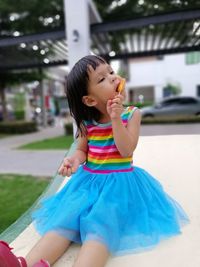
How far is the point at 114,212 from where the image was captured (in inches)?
61.0

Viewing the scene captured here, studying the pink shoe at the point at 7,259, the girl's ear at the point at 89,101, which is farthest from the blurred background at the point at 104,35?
the pink shoe at the point at 7,259

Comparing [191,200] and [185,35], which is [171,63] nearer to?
[185,35]

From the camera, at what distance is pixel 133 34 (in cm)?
954

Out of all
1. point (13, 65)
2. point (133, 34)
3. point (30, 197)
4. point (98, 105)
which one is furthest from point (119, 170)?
point (13, 65)

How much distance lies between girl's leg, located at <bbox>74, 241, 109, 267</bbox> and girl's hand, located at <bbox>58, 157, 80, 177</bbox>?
43 centimetres

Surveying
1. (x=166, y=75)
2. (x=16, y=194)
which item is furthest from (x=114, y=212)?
(x=166, y=75)

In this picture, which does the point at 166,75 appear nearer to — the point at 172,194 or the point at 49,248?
the point at 172,194

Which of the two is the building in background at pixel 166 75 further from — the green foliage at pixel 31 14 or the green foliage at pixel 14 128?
the green foliage at pixel 31 14

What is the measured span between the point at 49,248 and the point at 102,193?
359 mm

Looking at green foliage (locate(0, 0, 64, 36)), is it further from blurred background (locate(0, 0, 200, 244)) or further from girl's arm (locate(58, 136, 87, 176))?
girl's arm (locate(58, 136, 87, 176))

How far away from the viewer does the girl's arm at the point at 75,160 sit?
1.73 m

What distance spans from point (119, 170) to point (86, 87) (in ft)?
1.55

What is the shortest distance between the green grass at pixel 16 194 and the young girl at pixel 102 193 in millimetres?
1679

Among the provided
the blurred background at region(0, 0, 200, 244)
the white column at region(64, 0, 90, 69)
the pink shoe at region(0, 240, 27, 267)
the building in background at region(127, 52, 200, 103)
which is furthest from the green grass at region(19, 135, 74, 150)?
the building in background at region(127, 52, 200, 103)
